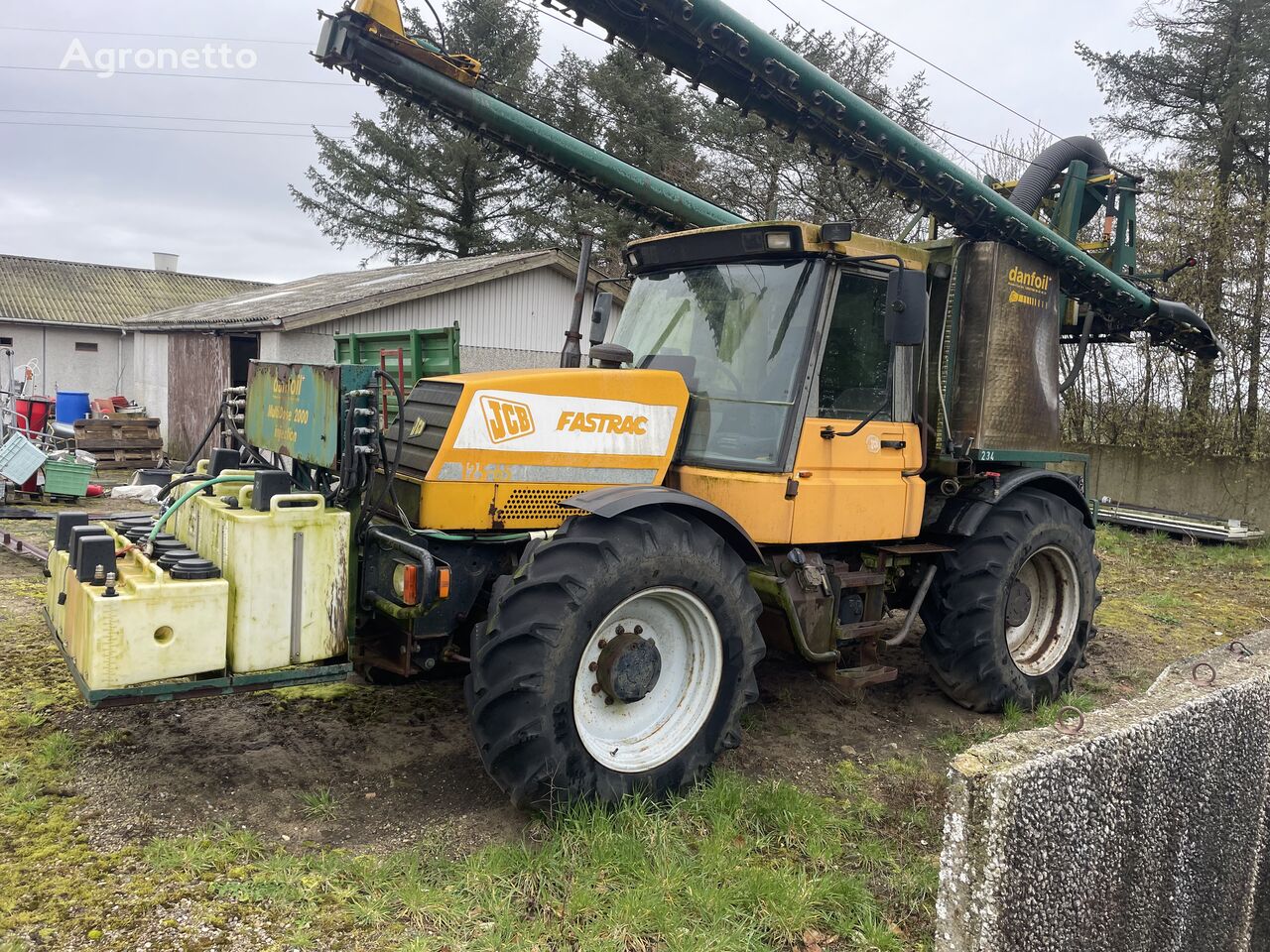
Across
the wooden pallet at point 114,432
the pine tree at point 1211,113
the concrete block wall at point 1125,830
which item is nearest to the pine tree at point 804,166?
the pine tree at point 1211,113

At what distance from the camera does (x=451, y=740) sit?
4.51 metres

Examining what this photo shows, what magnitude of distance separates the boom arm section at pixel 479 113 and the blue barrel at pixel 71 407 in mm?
15712

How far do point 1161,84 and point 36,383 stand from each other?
26915 mm

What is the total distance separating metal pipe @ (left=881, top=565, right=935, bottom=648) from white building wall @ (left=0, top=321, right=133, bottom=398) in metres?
25.4

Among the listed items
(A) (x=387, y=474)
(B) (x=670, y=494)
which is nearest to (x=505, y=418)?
(A) (x=387, y=474)

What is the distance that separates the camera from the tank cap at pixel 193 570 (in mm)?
3283

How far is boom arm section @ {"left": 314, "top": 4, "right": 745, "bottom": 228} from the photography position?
407 cm

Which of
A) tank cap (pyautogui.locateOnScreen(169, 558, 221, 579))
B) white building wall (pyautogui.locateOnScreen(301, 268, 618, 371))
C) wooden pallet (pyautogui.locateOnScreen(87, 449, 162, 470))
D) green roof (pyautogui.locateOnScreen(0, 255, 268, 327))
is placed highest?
green roof (pyautogui.locateOnScreen(0, 255, 268, 327))

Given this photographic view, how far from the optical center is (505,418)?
12.5 ft

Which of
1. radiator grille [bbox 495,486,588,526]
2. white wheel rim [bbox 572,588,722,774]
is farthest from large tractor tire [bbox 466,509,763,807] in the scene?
radiator grille [bbox 495,486,588,526]

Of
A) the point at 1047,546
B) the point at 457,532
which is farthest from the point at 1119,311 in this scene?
the point at 457,532

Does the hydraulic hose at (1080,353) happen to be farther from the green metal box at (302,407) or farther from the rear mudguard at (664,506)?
the green metal box at (302,407)

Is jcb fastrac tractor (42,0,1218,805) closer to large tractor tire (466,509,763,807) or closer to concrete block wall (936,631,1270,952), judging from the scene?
large tractor tire (466,509,763,807)

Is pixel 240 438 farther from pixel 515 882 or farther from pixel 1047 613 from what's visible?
pixel 1047 613
